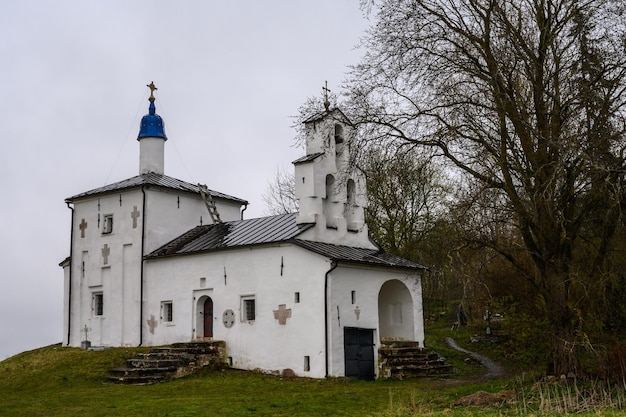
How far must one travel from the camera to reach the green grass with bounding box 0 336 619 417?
16.0 metres

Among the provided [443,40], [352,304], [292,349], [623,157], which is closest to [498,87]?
[443,40]

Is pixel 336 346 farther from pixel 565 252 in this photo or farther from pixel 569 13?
pixel 569 13

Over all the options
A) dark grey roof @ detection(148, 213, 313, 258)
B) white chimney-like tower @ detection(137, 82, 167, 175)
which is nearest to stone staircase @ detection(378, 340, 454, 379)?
dark grey roof @ detection(148, 213, 313, 258)

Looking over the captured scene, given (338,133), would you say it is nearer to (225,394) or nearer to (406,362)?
(406,362)

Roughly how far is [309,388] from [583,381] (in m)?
7.59

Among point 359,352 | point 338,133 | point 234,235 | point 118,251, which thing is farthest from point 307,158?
point 118,251

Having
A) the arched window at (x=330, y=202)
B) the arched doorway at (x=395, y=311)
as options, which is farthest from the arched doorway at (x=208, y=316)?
the arched doorway at (x=395, y=311)

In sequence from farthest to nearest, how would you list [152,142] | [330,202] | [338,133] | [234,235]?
[152,142] → [234,235] → [338,133] → [330,202]

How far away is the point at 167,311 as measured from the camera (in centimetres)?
2916

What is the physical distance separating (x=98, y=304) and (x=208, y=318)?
5869mm

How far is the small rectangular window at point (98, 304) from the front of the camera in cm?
3127

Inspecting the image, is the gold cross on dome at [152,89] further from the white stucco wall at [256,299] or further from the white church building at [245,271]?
the white stucco wall at [256,299]

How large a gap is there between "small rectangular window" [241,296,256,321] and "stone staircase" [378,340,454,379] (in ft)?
15.0

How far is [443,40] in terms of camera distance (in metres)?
19.3
